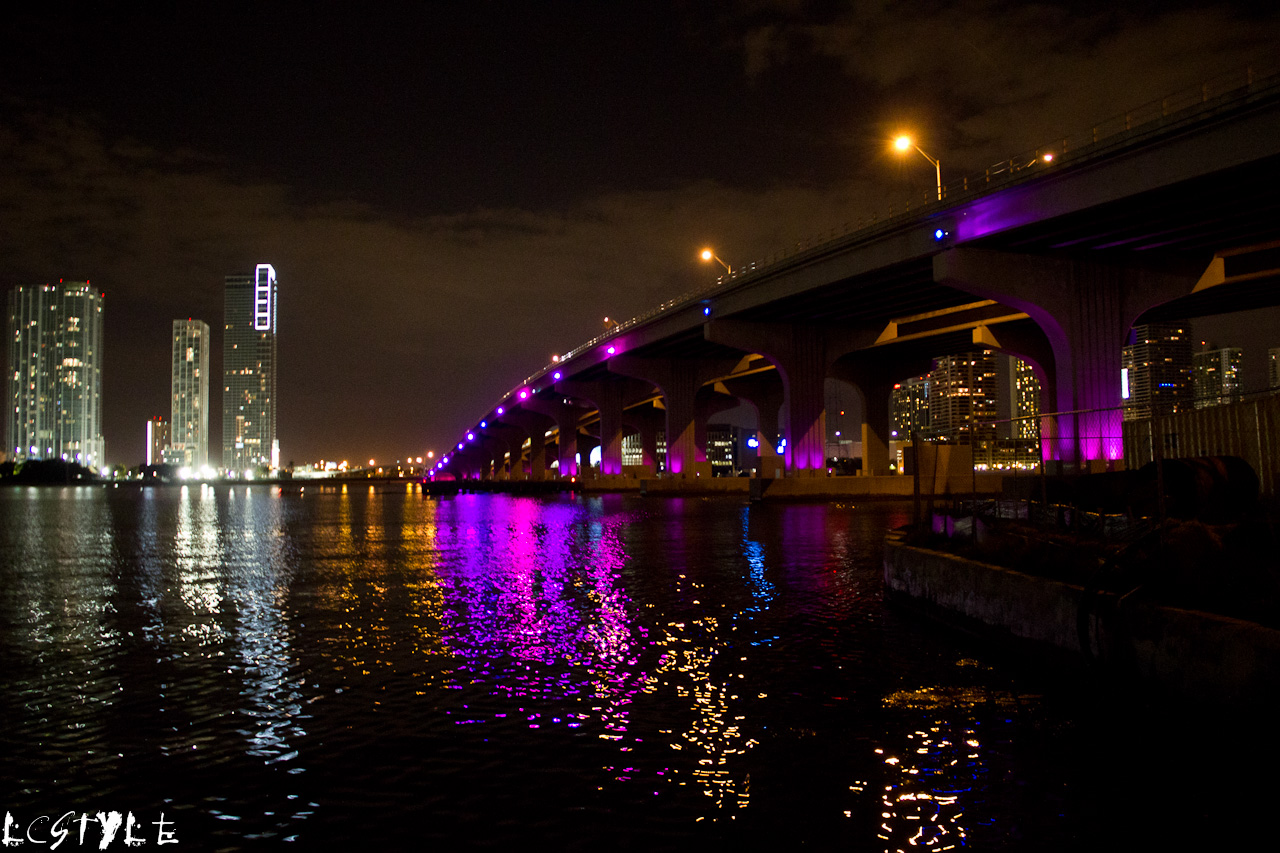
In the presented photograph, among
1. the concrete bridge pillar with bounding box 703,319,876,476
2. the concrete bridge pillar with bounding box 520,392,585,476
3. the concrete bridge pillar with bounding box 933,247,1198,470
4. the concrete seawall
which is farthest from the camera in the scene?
the concrete bridge pillar with bounding box 520,392,585,476

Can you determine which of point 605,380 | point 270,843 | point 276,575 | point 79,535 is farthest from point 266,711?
point 605,380

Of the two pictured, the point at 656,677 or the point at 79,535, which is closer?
the point at 656,677

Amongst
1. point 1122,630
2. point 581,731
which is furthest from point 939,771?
point 1122,630

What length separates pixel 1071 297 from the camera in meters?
44.1

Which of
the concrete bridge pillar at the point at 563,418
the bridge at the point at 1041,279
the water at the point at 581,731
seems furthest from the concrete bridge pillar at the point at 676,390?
the water at the point at 581,731

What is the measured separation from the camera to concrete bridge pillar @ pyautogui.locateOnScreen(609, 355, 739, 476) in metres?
89.1

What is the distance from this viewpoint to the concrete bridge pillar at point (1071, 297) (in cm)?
4347

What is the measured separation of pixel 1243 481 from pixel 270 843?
1556 centimetres

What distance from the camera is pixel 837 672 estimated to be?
1100 centimetres

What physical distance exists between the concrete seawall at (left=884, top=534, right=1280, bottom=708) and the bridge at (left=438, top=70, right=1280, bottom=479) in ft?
11.4

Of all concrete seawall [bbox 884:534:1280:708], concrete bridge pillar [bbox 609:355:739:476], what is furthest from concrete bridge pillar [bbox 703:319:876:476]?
concrete seawall [bbox 884:534:1280:708]

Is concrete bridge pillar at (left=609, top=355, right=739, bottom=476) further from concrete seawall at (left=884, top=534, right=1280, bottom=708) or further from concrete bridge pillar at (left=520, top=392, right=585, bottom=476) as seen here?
concrete seawall at (left=884, top=534, right=1280, bottom=708)

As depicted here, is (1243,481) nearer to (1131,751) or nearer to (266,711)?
(1131,751)

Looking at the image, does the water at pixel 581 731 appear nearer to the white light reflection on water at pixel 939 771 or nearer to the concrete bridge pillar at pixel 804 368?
the white light reflection on water at pixel 939 771
